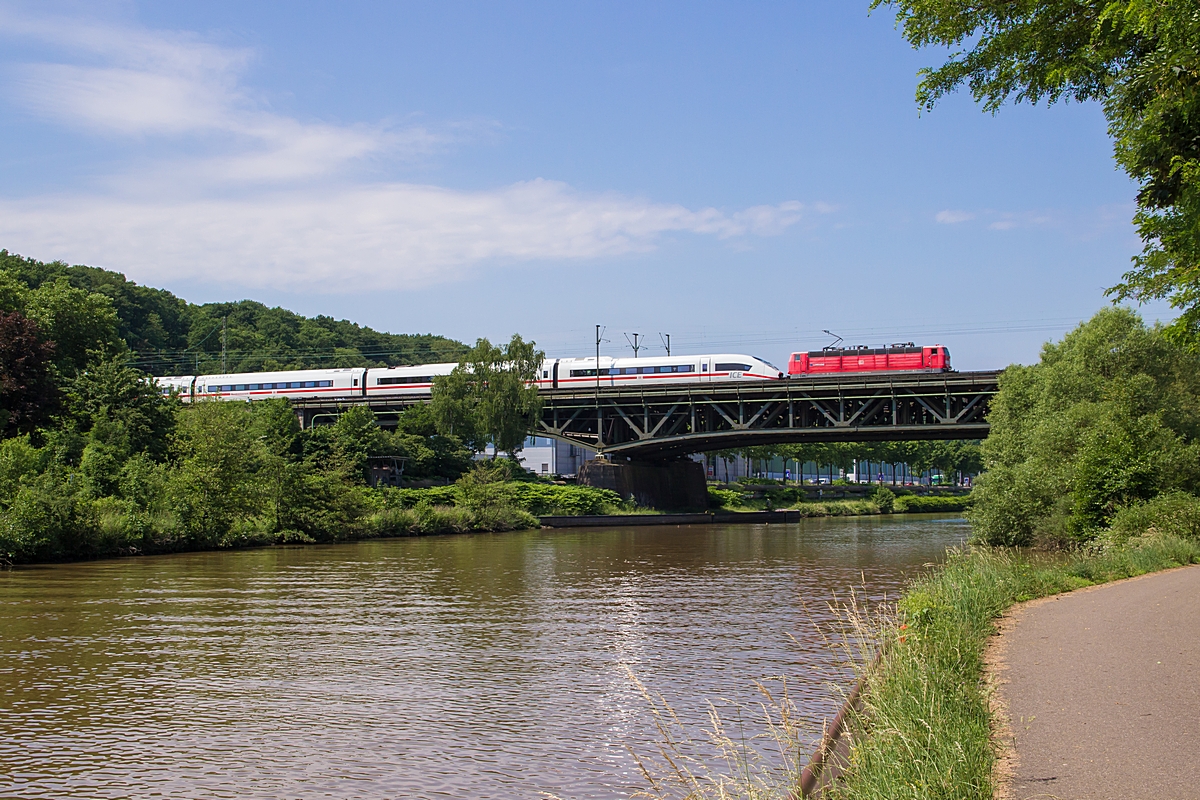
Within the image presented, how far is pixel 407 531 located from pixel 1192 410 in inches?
1436

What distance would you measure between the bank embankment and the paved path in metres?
0.30

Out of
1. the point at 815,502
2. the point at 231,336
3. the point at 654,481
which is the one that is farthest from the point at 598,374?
the point at 231,336

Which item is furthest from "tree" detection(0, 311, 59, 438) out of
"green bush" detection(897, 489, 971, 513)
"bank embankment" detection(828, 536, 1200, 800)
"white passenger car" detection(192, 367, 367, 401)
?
"green bush" detection(897, 489, 971, 513)

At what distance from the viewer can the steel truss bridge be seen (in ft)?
214

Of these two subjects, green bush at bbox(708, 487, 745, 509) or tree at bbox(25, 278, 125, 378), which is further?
green bush at bbox(708, 487, 745, 509)

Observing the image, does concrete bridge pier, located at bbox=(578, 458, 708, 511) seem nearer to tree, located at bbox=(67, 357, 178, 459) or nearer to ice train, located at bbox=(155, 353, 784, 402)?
ice train, located at bbox=(155, 353, 784, 402)

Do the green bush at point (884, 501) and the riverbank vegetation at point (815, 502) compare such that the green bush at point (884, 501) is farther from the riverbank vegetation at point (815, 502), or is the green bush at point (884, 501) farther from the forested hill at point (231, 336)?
the forested hill at point (231, 336)

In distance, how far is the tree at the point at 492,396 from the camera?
78.3m

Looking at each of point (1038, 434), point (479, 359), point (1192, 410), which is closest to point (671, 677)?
point (1038, 434)

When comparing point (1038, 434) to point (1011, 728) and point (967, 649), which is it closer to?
point (967, 649)

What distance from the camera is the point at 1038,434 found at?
117ft

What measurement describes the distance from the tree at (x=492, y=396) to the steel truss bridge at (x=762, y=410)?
2134mm

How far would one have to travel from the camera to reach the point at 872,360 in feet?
247

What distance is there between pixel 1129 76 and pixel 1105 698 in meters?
7.53
